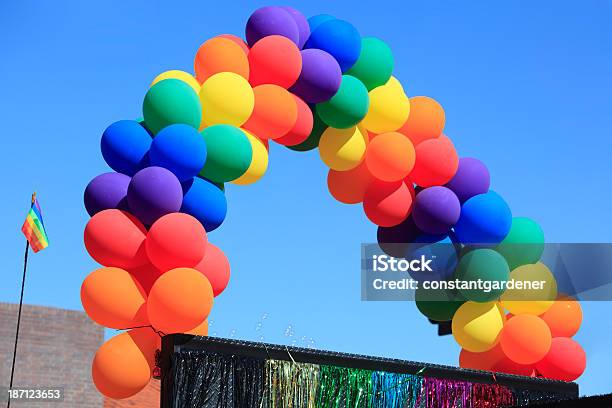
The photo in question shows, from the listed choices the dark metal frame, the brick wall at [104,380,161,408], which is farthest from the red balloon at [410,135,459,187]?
the brick wall at [104,380,161,408]

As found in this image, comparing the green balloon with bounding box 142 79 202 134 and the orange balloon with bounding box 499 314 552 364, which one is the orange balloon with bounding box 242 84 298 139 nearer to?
the green balloon with bounding box 142 79 202 134

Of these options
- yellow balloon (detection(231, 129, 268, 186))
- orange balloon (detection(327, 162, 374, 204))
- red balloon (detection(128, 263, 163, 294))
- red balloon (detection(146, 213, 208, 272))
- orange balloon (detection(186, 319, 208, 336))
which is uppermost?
orange balloon (detection(327, 162, 374, 204))

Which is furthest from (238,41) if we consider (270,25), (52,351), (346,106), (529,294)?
(52,351)

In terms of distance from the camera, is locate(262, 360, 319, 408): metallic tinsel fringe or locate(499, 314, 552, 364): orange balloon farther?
locate(499, 314, 552, 364): orange balloon

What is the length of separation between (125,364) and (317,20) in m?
3.61

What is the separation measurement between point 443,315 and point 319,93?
87.4 inches

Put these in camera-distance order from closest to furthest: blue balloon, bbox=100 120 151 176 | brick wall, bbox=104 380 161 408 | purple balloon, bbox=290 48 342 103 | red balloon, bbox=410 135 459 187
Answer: blue balloon, bbox=100 120 151 176 < purple balloon, bbox=290 48 342 103 < red balloon, bbox=410 135 459 187 < brick wall, bbox=104 380 161 408

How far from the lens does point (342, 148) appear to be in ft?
27.9

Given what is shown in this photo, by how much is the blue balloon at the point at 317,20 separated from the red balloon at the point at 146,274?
2.76 metres

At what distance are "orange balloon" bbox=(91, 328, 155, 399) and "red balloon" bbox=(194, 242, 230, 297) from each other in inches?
25.1

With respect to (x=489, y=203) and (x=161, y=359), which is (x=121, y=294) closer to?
(x=161, y=359)

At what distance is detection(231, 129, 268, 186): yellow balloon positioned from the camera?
310 inches

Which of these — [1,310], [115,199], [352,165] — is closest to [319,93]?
[352,165]

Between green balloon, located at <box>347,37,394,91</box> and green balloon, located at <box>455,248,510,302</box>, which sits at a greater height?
green balloon, located at <box>347,37,394,91</box>
